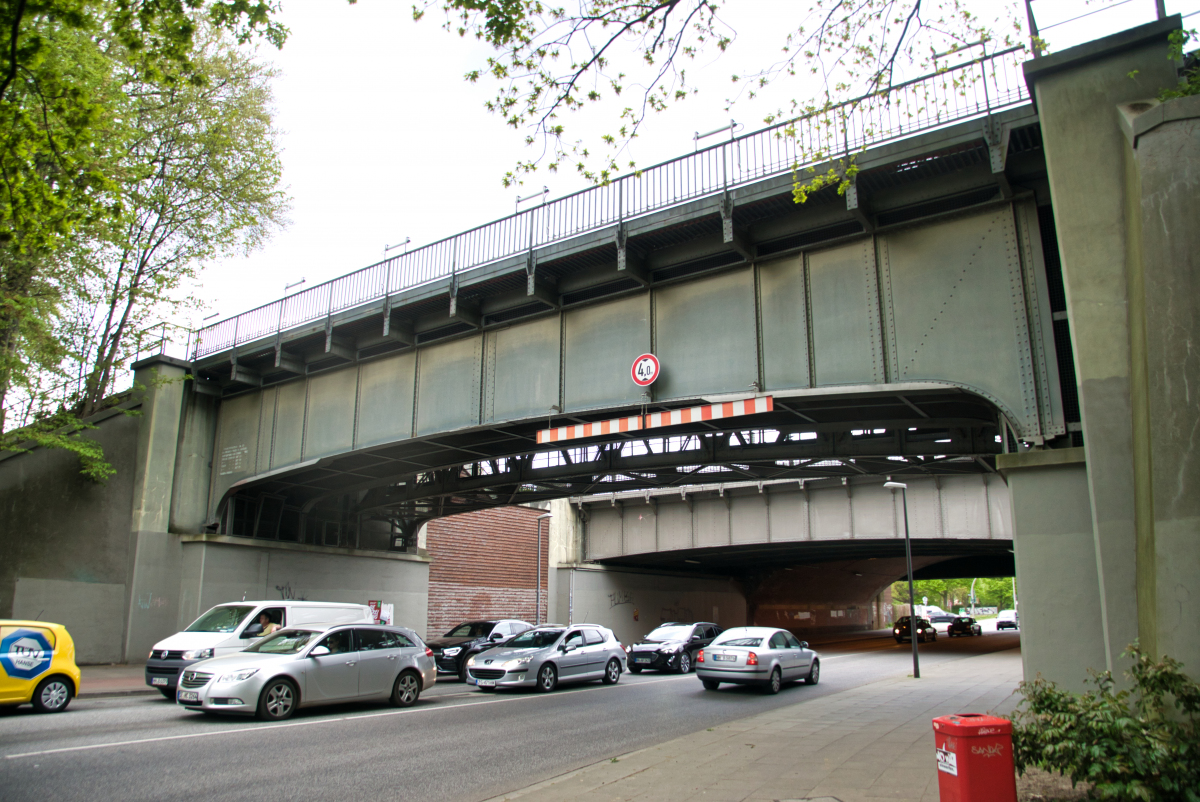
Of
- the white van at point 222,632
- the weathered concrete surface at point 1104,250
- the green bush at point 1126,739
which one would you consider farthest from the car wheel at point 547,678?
the green bush at point 1126,739

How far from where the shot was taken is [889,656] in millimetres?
31938

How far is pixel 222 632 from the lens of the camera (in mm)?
15781

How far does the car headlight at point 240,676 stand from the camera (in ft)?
38.8

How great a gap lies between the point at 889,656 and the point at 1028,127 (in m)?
25.6

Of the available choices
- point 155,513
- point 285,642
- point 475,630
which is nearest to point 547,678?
point 475,630

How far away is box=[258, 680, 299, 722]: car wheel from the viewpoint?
11.9 m

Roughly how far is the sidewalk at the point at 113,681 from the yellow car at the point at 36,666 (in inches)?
110

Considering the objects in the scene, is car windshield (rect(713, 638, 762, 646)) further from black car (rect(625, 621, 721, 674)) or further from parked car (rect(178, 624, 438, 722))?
parked car (rect(178, 624, 438, 722))

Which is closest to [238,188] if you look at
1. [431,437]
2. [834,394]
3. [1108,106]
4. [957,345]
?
[431,437]

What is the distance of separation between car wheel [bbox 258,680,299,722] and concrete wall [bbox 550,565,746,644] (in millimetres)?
24095

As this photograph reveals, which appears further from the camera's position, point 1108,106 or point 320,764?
point 1108,106

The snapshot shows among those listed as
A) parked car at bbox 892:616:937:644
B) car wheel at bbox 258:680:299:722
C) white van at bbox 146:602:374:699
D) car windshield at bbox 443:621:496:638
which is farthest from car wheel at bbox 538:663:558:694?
parked car at bbox 892:616:937:644

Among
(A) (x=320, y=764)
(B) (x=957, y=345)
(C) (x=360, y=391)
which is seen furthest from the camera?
(C) (x=360, y=391)

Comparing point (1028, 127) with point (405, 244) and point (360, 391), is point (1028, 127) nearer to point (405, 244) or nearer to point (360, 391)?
point (405, 244)
